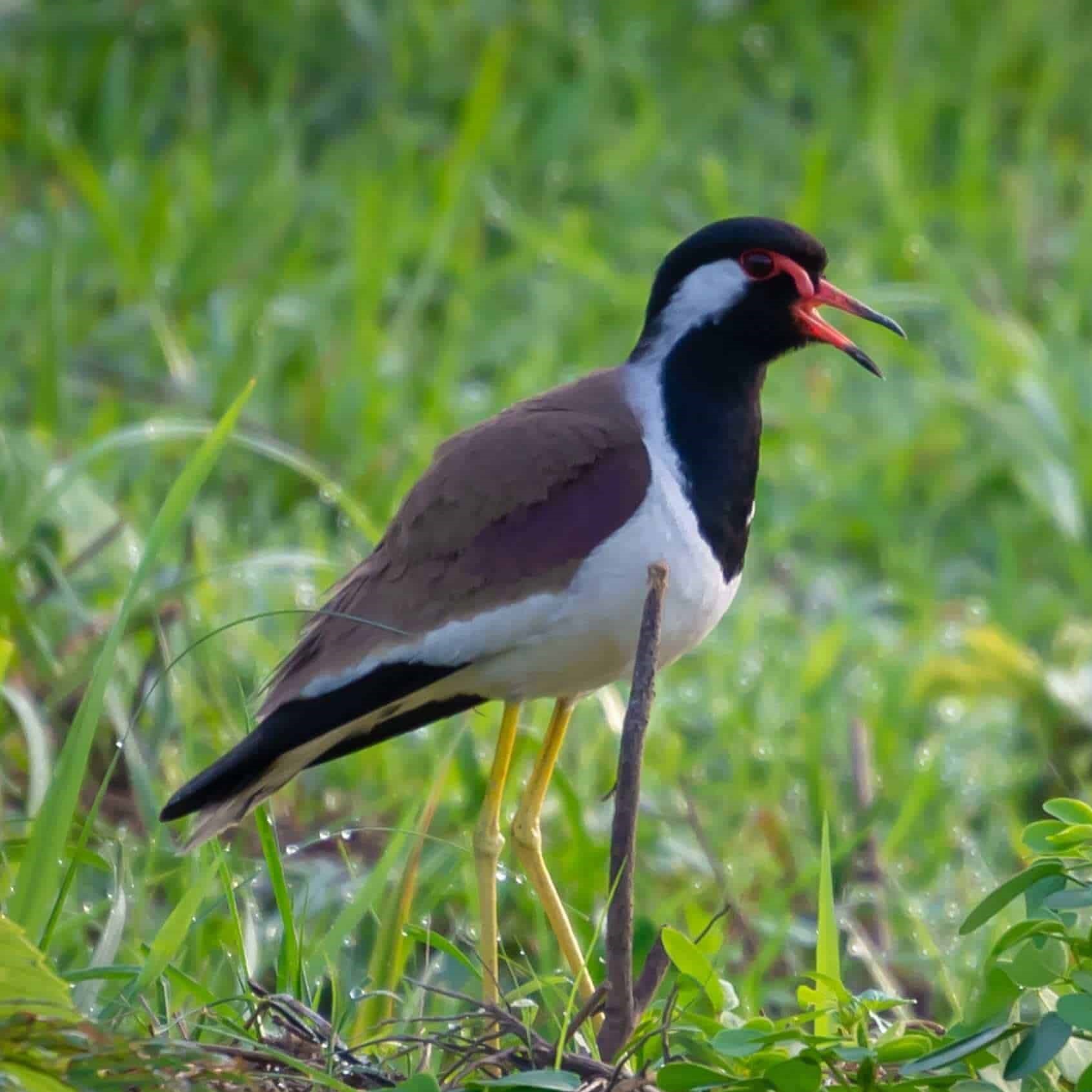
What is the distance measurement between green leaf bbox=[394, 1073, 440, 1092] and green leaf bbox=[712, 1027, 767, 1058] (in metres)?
0.26

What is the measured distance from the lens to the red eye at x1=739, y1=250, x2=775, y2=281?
2893mm

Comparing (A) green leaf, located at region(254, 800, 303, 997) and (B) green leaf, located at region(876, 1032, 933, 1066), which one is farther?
(A) green leaf, located at region(254, 800, 303, 997)

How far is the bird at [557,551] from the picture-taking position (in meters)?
2.69

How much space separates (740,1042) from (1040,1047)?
27 centimetres

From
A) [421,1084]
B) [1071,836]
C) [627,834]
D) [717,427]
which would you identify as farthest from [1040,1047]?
[717,427]

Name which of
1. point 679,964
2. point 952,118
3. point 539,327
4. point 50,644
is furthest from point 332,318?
point 679,964

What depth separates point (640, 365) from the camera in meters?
2.95

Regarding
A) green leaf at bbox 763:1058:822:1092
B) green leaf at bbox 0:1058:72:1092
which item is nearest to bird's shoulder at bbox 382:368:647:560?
green leaf at bbox 763:1058:822:1092

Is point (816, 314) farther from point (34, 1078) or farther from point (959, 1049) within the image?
point (34, 1078)

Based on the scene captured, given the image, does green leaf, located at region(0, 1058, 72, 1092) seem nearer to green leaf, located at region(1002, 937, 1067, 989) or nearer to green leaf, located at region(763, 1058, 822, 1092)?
green leaf, located at region(763, 1058, 822, 1092)

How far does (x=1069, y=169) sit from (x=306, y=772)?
3.73m

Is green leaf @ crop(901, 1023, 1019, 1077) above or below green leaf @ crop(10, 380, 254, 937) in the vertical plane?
below

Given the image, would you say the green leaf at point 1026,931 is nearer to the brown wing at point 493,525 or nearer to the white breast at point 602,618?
the white breast at point 602,618

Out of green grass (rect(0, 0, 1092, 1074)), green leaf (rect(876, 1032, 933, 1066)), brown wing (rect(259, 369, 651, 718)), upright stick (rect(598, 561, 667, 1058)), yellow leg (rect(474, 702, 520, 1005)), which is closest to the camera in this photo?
green leaf (rect(876, 1032, 933, 1066))
